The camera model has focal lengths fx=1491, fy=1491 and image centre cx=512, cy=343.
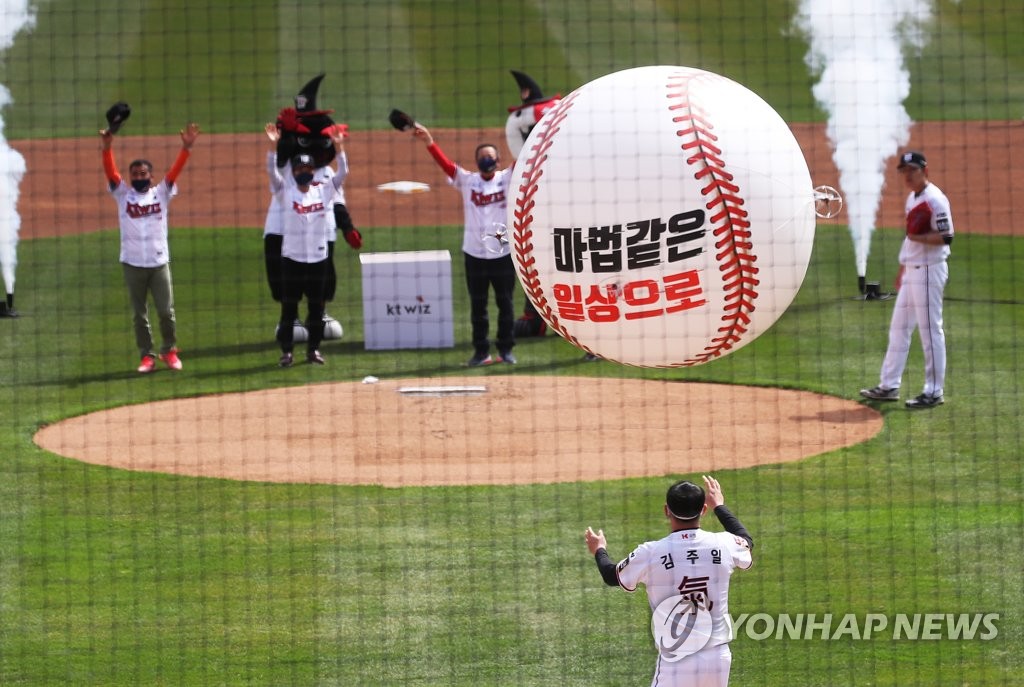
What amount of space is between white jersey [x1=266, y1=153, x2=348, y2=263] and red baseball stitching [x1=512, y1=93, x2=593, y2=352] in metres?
8.55

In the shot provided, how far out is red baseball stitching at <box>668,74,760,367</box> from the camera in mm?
4441

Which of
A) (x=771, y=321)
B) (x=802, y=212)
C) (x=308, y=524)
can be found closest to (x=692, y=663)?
(x=771, y=321)

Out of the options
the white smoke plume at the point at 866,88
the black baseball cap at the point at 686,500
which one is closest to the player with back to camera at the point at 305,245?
the white smoke plume at the point at 866,88

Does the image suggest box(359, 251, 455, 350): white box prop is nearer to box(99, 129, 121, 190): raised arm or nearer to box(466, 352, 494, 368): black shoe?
box(466, 352, 494, 368): black shoe

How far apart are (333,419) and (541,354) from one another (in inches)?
108

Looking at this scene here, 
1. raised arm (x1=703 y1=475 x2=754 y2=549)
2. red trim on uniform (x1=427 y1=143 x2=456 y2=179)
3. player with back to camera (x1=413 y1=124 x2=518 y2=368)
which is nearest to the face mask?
player with back to camera (x1=413 y1=124 x2=518 y2=368)

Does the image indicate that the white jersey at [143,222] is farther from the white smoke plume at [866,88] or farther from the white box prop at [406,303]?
the white smoke plume at [866,88]

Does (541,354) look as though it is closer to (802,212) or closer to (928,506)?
(928,506)

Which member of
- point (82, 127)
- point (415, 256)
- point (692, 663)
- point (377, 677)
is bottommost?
point (377, 677)

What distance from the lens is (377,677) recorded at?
22.9 feet

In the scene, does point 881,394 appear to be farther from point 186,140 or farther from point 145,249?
point 145,249

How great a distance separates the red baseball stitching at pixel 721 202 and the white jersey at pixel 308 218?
29.0ft

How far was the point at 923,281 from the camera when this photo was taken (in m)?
11.3

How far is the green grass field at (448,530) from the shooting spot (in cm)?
718
